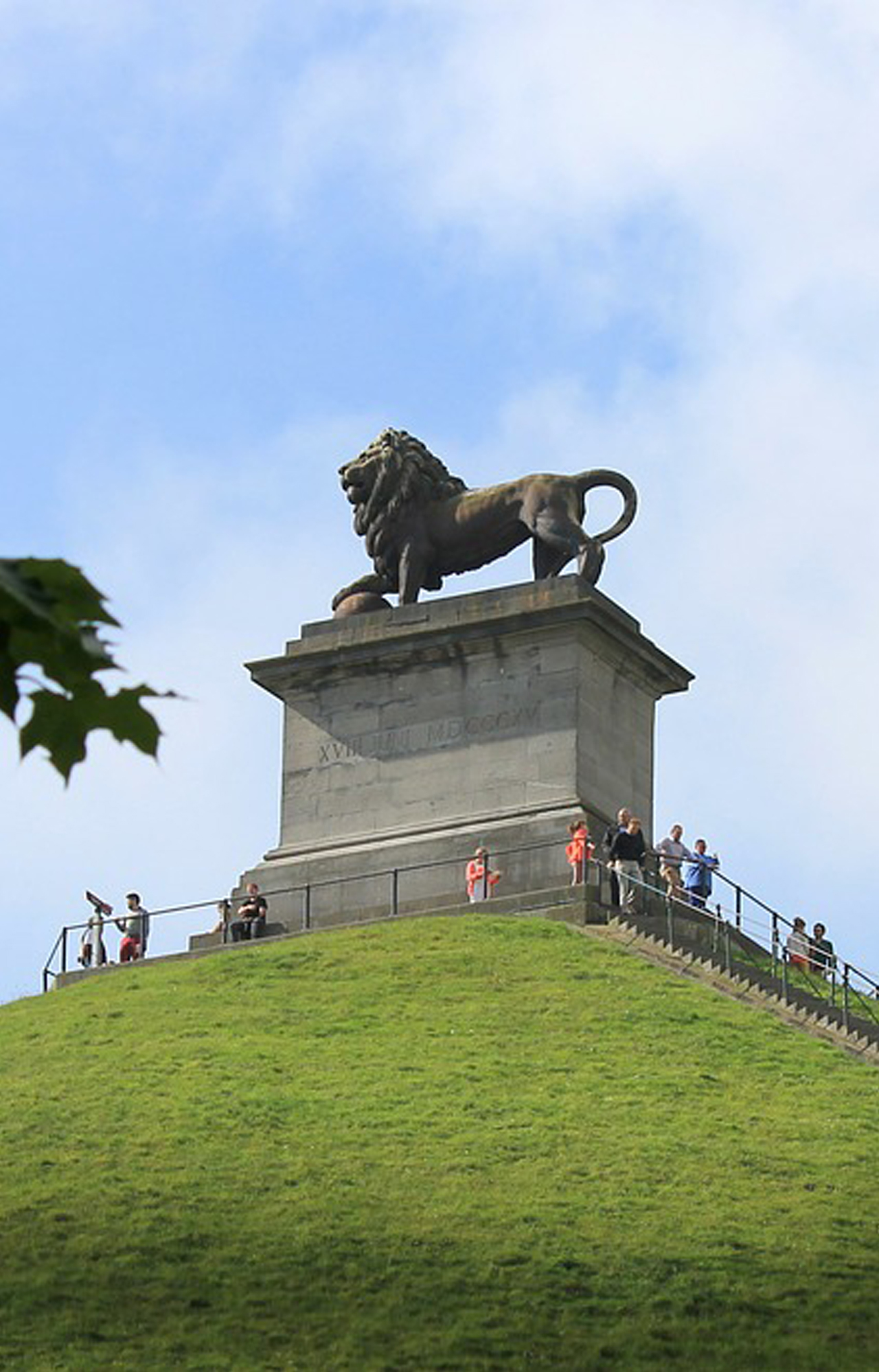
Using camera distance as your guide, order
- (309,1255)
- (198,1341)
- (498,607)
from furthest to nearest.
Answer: (498,607) < (309,1255) < (198,1341)

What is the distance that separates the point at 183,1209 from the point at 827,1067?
9.27 meters

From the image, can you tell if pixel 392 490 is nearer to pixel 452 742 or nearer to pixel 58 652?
pixel 452 742

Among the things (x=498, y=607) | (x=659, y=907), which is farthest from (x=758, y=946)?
(x=498, y=607)

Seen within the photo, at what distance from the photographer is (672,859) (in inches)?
1510

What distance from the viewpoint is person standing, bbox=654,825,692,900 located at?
3775 centimetres

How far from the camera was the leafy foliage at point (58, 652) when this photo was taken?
540 centimetres

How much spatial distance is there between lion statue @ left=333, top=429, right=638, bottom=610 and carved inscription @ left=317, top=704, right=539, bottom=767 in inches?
89.1

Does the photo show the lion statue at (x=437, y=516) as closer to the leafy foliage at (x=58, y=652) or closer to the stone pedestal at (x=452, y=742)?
the stone pedestal at (x=452, y=742)

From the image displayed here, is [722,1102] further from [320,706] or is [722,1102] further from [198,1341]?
[320,706]

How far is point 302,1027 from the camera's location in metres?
31.8

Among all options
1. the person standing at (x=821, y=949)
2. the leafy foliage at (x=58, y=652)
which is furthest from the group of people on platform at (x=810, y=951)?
the leafy foliage at (x=58, y=652)

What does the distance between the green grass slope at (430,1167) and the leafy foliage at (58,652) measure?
1419 centimetres

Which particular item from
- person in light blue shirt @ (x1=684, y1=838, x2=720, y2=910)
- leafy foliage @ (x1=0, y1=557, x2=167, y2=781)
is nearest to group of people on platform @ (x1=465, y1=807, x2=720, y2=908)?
person in light blue shirt @ (x1=684, y1=838, x2=720, y2=910)

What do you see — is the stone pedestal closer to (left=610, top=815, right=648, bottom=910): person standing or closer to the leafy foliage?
(left=610, top=815, right=648, bottom=910): person standing
